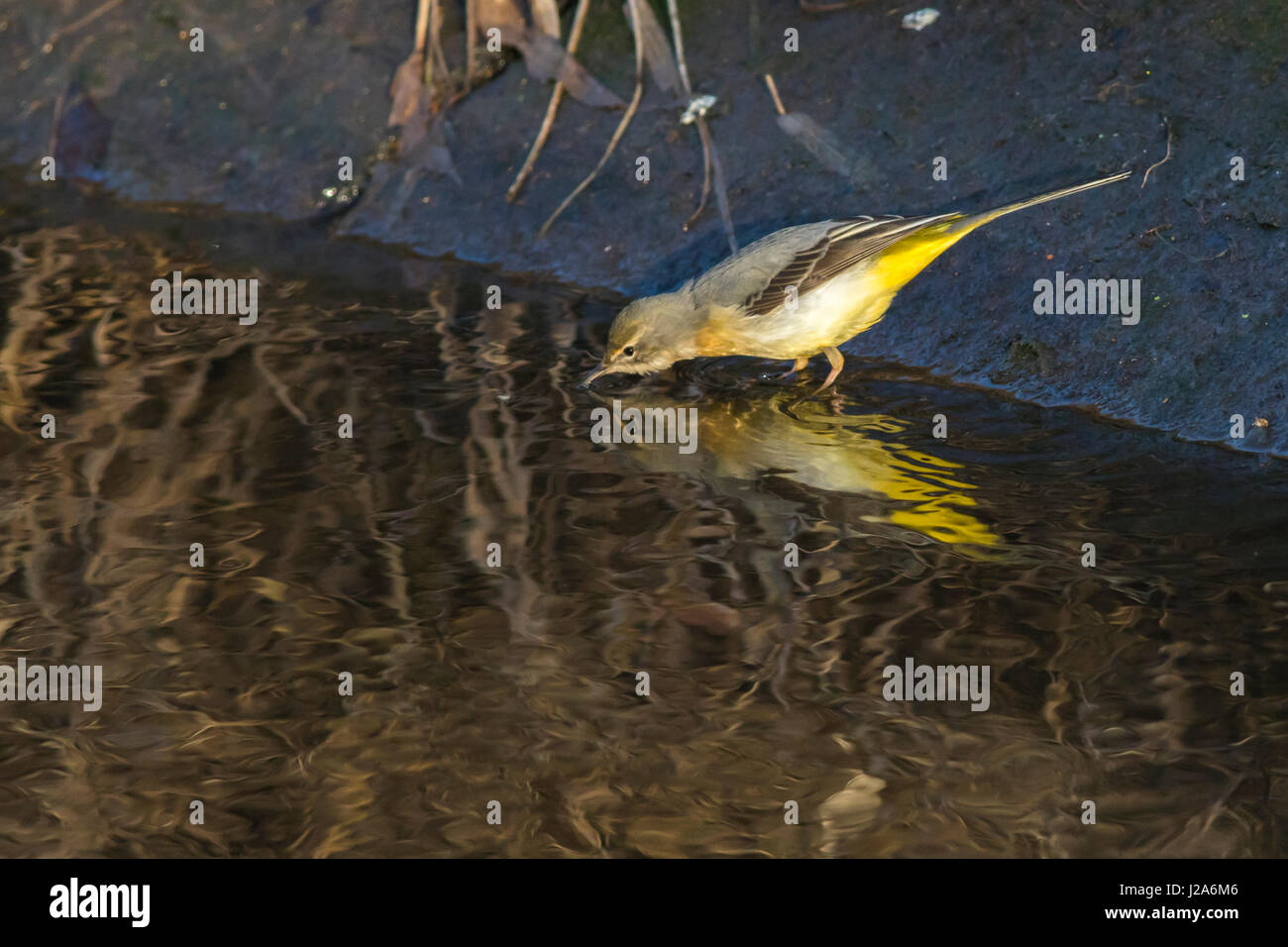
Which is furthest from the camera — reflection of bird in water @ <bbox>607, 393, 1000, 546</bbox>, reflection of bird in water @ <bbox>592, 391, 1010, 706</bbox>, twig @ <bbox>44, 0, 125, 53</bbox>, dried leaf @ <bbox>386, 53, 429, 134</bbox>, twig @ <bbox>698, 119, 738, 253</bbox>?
twig @ <bbox>44, 0, 125, 53</bbox>

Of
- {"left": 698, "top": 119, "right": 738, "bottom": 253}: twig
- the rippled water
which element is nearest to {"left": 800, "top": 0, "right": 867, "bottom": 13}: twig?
{"left": 698, "top": 119, "right": 738, "bottom": 253}: twig

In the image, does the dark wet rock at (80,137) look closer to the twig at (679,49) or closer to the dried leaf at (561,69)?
Answer: the dried leaf at (561,69)

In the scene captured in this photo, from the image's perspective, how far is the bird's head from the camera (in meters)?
7.55

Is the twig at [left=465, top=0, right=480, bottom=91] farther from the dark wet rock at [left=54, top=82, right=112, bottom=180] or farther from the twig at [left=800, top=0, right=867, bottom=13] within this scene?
the dark wet rock at [left=54, top=82, right=112, bottom=180]

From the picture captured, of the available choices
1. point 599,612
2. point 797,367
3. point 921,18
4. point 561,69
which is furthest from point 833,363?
point 561,69

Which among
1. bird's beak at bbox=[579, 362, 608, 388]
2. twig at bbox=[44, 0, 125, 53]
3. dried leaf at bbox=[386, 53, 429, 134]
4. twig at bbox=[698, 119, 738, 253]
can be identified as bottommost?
bird's beak at bbox=[579, 362, 608, 388]

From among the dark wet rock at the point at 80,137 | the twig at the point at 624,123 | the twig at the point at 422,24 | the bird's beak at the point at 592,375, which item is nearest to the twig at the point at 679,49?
the twig at the point at 624,123

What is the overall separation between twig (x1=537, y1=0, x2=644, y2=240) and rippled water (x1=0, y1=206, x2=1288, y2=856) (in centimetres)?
183

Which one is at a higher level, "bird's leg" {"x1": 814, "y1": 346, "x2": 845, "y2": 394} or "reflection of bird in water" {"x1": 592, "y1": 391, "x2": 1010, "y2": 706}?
"bird's leg" {"x1": 814, "y1": 346, "x2": 845, "y2": 394}

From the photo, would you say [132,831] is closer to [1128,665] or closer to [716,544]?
[716,544]

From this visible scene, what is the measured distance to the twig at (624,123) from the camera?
9680mm

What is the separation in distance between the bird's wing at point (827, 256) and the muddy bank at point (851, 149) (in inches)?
33.8

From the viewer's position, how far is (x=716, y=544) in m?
5.88

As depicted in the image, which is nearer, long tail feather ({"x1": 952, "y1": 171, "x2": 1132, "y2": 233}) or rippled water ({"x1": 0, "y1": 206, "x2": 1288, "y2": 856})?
rippled water ({"x1": 0, "y1": 206, "x2": 1288, "y2": 856})
